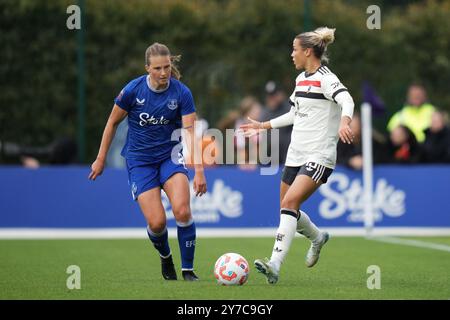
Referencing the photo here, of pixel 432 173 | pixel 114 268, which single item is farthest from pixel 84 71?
pixel 114 268

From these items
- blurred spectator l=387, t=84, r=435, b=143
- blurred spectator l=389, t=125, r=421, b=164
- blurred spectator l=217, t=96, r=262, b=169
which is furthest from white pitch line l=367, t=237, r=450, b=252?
blurred spectator l=387, t=84, r=435, b=143

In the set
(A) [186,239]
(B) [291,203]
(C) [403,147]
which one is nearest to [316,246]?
(B) [291,203]

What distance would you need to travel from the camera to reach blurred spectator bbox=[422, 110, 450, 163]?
18.0 meters

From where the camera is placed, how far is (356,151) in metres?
17.5

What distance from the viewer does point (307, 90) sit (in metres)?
9.44

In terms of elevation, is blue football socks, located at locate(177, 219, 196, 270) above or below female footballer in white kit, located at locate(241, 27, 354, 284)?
below

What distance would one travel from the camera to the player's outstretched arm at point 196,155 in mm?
9234

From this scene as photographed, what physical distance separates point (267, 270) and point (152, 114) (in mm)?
1745

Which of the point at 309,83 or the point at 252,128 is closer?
the point at 309,83

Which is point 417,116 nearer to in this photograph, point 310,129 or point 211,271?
point 211,271

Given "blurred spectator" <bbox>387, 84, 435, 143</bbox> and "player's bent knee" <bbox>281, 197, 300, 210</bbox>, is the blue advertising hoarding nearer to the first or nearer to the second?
"blurred spectator" <bbox>387, 84, 435, 143</bbox>

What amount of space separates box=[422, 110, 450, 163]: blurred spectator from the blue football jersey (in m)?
9.13

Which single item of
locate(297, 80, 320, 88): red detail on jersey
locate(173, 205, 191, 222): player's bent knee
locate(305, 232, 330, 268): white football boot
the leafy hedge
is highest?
the leafy hedge
